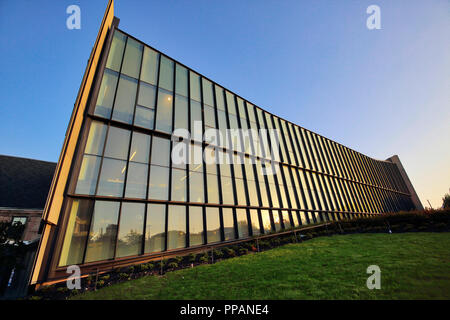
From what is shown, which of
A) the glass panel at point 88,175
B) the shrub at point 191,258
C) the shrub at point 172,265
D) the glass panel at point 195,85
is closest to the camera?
the shrub at point 172,265

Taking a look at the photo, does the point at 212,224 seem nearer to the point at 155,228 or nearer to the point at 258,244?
the point at 258,244

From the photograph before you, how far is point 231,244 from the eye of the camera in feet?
38.7

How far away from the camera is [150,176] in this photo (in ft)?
35.4

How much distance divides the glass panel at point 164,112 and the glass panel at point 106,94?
2.89m

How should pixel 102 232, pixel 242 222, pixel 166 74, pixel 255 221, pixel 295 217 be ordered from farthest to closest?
pixel 295 217
pixel 166 74
pixel 255 221
pixel 242 222
pixel 102 232

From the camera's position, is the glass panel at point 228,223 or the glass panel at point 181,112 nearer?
the glass panel at point 228,223

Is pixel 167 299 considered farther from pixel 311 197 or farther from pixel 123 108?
pixel 311 197

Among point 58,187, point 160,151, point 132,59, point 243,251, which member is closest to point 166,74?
point 132,59

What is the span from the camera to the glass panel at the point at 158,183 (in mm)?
10523

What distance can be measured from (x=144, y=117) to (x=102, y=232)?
24.3ft

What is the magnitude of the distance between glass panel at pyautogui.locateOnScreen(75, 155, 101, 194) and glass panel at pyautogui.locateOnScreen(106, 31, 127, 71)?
6.78 m

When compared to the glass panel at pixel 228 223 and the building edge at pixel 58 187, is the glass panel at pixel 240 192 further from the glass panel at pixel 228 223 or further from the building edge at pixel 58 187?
the building edge at pixel 58 187

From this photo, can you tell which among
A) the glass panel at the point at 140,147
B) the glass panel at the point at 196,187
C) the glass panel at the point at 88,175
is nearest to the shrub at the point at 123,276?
the glass panel at the point at 88,175
